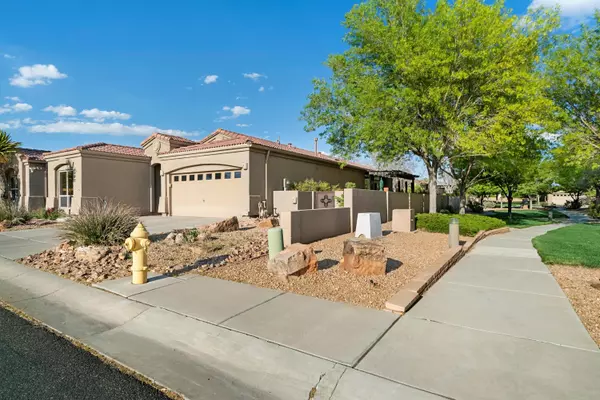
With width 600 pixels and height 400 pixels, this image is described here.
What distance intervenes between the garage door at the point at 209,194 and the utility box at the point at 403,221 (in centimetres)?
798

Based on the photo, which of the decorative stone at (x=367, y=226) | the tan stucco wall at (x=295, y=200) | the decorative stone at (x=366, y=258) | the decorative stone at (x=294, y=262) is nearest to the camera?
the decorative stone at (x=294, y=262)

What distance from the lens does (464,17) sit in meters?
14.5

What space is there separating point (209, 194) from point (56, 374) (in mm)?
17309

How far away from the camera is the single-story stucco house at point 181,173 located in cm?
1873

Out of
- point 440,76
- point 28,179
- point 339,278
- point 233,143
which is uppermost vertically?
point 440,76

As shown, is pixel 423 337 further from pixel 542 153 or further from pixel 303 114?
pixel 542 153

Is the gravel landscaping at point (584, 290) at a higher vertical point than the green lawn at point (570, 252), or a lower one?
lower

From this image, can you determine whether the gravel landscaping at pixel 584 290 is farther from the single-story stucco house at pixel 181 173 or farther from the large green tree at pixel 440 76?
the single-story stucco house at pixel 181 173

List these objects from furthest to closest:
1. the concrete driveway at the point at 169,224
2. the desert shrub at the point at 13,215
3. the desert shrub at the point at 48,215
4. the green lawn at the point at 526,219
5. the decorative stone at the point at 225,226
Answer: the green lawn at the point at 526,219 → the desert shrub at the point at 48,215 → the desert shrub at the point at 13,215 → the concrete driveway at the point at 169,224 → the decorative stone at the point at 225,226

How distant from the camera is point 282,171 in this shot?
20312 mm

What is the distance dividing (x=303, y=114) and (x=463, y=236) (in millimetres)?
10988

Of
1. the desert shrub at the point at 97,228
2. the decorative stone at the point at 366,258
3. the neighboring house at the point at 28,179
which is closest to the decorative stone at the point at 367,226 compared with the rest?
the decorative stone at the point at 366,258

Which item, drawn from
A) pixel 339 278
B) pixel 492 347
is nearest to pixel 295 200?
pixel 339 278

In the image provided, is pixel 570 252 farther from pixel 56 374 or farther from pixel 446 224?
pixel 56 374
